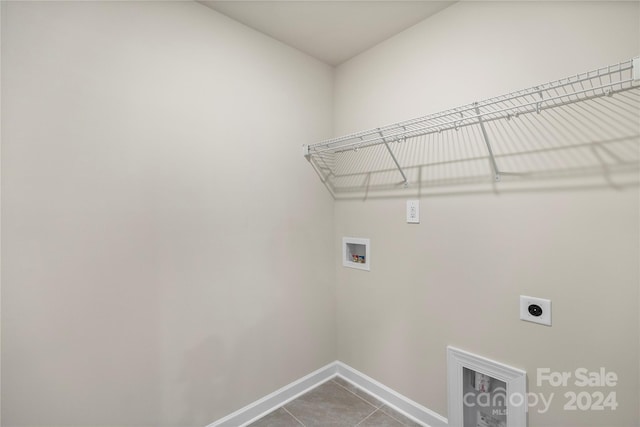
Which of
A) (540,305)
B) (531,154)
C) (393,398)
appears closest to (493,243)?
(540,305)

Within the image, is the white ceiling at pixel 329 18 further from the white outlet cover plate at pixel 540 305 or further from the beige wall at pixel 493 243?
the white outlet cover plate at pixel 540 305

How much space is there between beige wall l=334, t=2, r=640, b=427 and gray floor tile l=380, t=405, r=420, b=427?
0.42 feet

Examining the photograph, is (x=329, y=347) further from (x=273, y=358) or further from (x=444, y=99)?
(x=444, y=99)

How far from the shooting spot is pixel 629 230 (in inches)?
41.7

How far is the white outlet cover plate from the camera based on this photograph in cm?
123

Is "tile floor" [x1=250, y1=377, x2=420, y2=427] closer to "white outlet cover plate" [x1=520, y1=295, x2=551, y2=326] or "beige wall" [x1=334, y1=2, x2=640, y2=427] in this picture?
"beige wall" [x1=334, y1=2, x2=640, y2=427]

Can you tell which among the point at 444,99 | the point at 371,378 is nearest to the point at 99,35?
the point at 444,99

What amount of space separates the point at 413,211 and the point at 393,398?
1.21m

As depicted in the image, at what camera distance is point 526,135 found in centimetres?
127

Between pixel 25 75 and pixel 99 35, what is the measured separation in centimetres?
33

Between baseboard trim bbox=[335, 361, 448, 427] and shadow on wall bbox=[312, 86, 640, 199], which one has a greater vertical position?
shadow on wall bbox=[312, 86, 640, 199]

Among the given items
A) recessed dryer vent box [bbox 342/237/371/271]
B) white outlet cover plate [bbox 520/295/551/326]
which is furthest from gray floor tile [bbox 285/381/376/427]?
white outlet cover plate [bbox 520/295/551/326]

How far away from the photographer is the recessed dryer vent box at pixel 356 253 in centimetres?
196

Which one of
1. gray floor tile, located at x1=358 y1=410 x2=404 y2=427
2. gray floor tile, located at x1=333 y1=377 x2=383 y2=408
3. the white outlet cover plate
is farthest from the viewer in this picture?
gray floor tile, located at x1=333 y1=377 x2=383 y2=408
